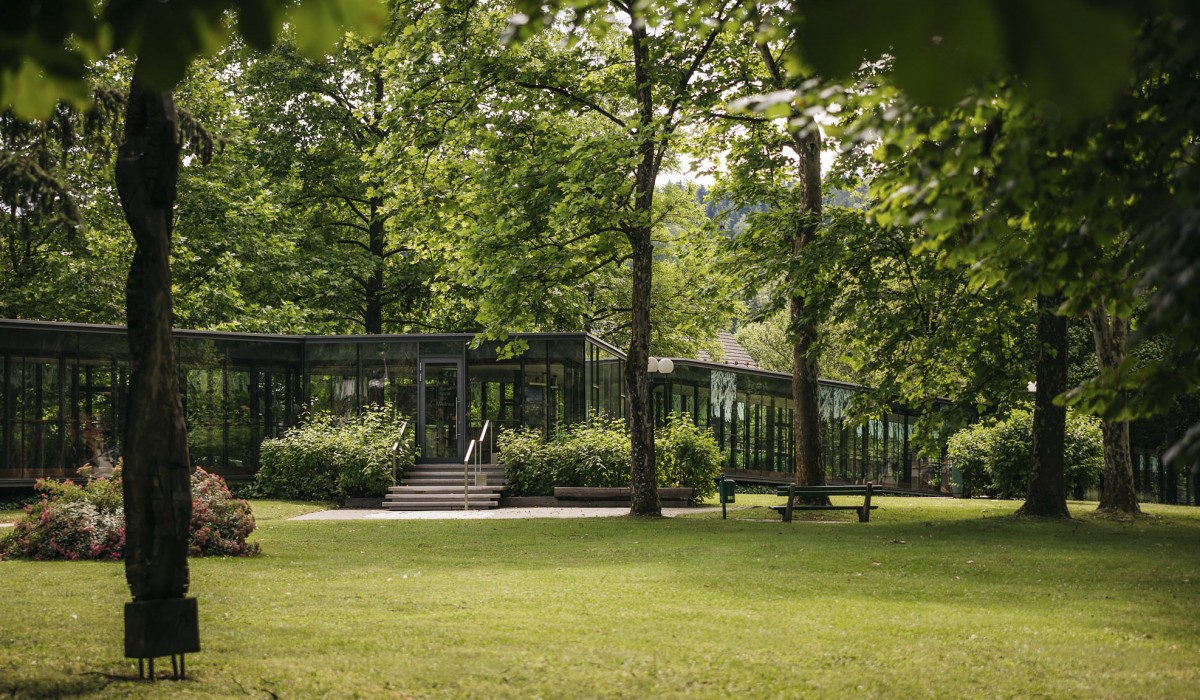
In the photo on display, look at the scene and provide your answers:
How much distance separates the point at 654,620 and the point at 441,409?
71.6ft

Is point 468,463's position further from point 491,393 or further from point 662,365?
point 662,365

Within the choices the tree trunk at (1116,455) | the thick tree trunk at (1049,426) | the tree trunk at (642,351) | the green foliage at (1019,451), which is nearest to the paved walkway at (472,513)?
the tree trunk at (642,351)

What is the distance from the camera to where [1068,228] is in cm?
569

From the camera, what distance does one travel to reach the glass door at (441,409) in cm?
3014

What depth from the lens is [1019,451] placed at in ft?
98.9

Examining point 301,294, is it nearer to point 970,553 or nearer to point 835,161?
point 835,161

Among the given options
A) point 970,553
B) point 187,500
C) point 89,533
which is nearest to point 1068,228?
point 187,500

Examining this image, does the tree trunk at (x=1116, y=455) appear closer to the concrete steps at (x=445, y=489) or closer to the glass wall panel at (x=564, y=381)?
the concrete steps at (x=445, y=489)

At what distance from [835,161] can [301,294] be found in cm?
1930

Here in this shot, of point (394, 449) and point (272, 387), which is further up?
point (272, 387)

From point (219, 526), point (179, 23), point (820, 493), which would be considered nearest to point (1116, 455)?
point (820, 493)

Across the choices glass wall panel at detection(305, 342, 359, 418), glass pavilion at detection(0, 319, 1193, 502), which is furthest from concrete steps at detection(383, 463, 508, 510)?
glass wall panel at detection(305, 342, 359, 418)

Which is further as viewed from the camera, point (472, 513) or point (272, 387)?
point (272, 387)

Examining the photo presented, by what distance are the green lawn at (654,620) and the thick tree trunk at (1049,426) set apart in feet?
10.00
